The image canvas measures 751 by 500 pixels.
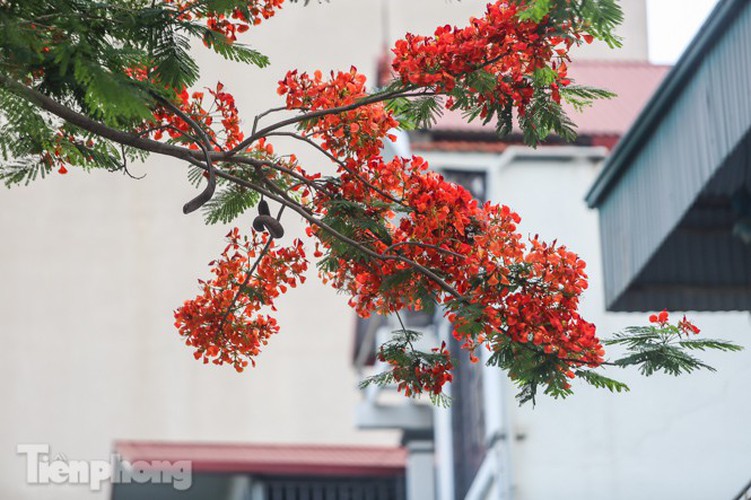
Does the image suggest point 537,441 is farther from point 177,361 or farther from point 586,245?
point 177,361

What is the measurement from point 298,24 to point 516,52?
3064cm

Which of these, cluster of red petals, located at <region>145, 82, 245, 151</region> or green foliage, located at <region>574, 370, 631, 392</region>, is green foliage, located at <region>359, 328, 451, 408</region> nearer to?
green foliage, located at <region>574, 370, 631, 392</region>

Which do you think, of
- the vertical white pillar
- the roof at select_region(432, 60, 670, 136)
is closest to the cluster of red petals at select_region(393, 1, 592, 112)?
the roof at select_region(432, 60, 670, 136)

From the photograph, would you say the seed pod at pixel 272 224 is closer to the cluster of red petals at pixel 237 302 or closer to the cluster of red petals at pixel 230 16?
the cluster of red petals at pixel 237 302

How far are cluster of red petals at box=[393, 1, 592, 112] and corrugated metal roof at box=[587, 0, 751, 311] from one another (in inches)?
162

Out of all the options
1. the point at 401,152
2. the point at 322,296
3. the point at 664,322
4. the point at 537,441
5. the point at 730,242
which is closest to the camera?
the point at 664,322

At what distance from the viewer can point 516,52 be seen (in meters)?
7.06

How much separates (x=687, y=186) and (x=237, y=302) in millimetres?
5299

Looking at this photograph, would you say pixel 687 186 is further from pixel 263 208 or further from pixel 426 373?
pixel 263 208

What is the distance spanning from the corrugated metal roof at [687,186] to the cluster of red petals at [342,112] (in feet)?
13.8

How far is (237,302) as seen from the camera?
25.9 ft

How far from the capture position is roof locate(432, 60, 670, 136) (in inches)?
765

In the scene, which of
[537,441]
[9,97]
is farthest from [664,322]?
[537,441]

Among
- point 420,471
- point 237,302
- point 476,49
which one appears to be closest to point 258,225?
point 237,302
